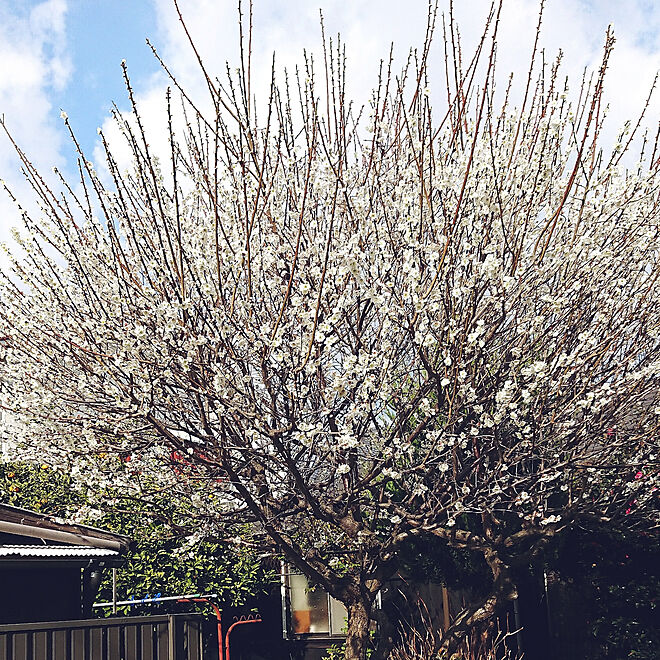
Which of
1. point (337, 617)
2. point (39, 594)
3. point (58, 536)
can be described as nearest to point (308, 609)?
point (337, 617)

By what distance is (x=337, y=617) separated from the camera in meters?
11.4

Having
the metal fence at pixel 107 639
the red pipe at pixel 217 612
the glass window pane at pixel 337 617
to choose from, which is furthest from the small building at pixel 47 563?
the glass window pane at pixel 337 617

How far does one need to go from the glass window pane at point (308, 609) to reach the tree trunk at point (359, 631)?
371cm

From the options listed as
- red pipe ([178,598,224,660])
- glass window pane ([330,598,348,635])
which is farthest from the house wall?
glass window pane ([330,598,348,635])

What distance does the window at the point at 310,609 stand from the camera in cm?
1137

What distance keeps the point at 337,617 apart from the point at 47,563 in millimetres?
4398

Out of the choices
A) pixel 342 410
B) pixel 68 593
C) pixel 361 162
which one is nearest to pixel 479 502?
pixel 342 410

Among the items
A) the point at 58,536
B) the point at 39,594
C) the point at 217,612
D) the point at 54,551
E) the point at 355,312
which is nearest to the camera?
the point at 355,312

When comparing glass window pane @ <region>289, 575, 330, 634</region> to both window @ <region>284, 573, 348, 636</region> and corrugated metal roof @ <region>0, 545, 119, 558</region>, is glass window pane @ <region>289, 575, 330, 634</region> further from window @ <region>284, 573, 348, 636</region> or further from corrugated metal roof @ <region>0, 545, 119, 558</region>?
corrugated metal roof @ <region>0, 545, 119, 558</region>

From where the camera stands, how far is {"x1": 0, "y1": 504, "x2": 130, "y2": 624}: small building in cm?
831

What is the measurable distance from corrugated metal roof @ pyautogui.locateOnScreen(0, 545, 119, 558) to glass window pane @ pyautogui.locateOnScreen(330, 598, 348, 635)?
358 cm

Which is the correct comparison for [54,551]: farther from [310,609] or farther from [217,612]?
[310,609]

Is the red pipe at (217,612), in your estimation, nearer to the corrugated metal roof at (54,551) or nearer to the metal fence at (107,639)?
the metal fence at (107,639)

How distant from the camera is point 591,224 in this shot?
23.1 feet
